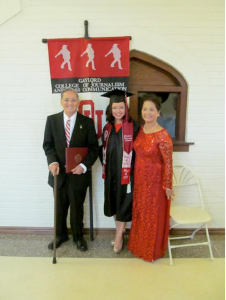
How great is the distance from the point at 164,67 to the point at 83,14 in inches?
40.2

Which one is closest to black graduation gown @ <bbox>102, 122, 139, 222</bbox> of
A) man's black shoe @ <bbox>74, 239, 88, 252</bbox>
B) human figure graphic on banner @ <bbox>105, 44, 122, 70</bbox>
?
man's black shoe @ <bbox>74, 239, 88, 252</bbox>

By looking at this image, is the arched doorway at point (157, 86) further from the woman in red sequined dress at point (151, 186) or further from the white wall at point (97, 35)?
the woman in red sequined dress at point (151, 186)

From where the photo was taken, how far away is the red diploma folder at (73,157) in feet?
6.86

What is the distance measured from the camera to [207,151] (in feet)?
8.45

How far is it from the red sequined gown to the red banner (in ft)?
2.38

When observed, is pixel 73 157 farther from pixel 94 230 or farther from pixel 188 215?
pixel 188 215

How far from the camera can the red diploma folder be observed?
2.09m

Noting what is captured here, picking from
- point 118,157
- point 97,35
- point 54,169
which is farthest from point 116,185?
point 97,35

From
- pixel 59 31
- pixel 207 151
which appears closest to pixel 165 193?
pixel 207 151

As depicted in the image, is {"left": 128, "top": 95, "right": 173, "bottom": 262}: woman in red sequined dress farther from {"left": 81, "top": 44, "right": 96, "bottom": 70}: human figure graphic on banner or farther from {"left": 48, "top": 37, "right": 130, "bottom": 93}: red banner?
{"left": 81, "top": 44, "right": 96, "bottom": 70}: human figure graphic on banner

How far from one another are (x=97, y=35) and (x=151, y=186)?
168 cm

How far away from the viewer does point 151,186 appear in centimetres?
211

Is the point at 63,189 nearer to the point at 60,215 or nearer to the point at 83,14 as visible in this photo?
the point at 60,215

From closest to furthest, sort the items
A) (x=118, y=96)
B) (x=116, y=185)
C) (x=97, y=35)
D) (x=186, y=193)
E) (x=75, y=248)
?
(x=118, y=96) → (x=116, y=185) → (x=97, y=35) → (x=75, y=248) → (x=186, y=193)
